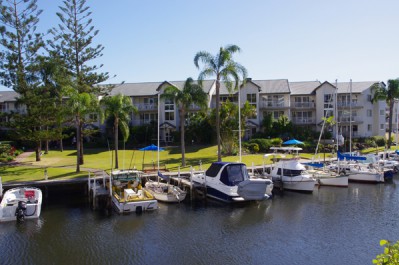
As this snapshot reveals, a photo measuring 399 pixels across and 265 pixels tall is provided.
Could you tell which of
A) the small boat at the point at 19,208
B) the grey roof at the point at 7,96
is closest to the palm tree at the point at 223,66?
the small boat at the point at 19,208

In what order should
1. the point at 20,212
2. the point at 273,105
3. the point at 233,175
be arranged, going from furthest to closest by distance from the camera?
the point at 273,105
the point at 233,175
the point at 20,212

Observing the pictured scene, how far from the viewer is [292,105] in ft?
212

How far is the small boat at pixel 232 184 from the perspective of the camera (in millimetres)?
26750

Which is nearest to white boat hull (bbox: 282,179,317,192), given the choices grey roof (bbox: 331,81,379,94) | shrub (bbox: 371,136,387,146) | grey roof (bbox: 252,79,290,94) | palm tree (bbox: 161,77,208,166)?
palm tree (bbox: 161,77,208,166)

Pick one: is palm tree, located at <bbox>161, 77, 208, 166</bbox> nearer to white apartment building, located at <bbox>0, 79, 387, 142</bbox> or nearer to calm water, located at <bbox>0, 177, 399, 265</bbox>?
calm water, located at <bbox>0, 177, 399, 265</bbox>

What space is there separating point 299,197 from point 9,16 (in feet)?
116

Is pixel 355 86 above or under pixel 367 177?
above

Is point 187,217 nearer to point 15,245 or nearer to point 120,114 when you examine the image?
point 15,245

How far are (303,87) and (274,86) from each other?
6.07 metres

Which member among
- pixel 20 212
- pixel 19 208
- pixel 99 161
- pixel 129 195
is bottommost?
pixel 20 212

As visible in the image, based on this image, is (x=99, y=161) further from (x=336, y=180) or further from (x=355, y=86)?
(x=355, y=86)

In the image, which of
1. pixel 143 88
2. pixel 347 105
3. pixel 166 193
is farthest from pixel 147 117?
pixel 166 193

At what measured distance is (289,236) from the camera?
67.8ft

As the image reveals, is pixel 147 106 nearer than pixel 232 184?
No
